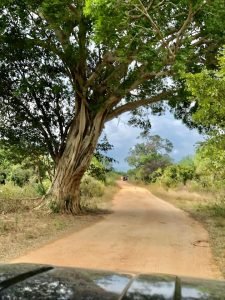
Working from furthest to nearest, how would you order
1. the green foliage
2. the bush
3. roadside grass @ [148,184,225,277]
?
1. the green foliage
2. the bush
3. roadside grass @ [148,184,225,277]

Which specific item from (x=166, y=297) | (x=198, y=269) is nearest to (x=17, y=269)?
(x=166, y=297)

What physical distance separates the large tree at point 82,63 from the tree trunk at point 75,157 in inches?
1.5

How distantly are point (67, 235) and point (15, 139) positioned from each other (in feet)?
26.5

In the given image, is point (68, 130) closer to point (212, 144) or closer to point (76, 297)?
point (212, 144)

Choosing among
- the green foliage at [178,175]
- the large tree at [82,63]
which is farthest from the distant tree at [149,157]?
the large tree at [82,63]

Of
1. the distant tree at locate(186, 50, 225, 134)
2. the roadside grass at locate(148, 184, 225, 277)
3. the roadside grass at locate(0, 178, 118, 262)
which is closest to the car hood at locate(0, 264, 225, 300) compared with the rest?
the roadside grass at locate(148, 184, 225, 277)

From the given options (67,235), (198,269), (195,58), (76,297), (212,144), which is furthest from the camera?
(195,58)

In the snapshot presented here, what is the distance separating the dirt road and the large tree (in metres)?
4.13

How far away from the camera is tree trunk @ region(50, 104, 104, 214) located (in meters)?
19.0

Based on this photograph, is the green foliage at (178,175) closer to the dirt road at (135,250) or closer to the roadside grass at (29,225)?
the roadside grass at (29,225)

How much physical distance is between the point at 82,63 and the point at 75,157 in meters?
3.50

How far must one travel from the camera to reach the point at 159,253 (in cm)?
1130

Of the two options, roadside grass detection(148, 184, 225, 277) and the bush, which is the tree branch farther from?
the bush

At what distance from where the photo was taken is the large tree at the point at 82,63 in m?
12.4
